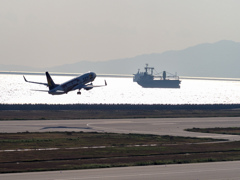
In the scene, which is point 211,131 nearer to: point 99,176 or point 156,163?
point 156,163

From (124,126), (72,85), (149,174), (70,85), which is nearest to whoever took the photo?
(149,174)

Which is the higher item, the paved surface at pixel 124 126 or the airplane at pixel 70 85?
the airplane at pixel 70 85

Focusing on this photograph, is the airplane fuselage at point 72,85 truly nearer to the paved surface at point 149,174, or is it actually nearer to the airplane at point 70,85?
the airplane at point 70,85

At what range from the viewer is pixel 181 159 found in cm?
5738

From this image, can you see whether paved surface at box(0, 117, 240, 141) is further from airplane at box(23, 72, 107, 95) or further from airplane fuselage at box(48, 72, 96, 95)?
airplane at box(23, 72, 107, 95)

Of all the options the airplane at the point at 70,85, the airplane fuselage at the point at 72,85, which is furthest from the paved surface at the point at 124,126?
the airplane at the point at 70,85

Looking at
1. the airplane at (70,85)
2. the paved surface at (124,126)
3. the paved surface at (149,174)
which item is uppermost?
the paved surface at (149,174)

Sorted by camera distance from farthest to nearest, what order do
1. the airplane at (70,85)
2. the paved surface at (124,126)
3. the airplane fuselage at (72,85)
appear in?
the airplane fuselage at (72,85)
the airplane at (70,85)
the paved surface at (124,126)

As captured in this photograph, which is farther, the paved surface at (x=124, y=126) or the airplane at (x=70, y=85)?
the airplane at (x=70, y=85)

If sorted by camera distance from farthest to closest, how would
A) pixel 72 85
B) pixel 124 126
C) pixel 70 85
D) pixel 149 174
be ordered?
pixel 72 85
pixel 70 85
pixel 124 126
pixel 149 174

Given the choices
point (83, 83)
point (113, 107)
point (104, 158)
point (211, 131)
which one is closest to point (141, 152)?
point (104, 158)

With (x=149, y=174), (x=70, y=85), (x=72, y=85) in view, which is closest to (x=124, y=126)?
(x=70, y=85)

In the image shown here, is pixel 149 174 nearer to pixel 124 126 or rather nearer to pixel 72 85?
pixel 124 126

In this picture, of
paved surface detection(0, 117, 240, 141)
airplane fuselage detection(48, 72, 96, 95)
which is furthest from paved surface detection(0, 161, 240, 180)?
airplane fuselage detection(48, 72, 96, 95)
